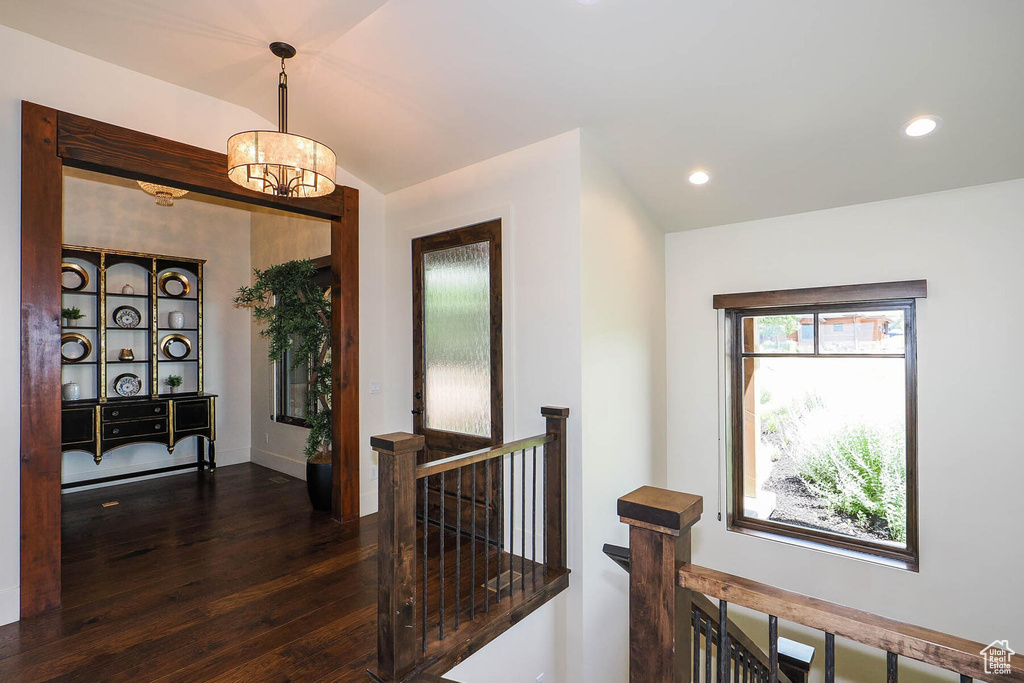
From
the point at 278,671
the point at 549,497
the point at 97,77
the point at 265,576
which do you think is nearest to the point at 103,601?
the point at 265,576

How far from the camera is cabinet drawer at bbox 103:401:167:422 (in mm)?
4883

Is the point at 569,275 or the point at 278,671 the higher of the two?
the point at 569,275

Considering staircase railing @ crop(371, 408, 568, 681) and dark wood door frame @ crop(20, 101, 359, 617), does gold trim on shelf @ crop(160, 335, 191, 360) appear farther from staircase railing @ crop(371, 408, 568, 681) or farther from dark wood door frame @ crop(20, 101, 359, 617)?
staircase railing @ crop(371, 408, 568, 681)

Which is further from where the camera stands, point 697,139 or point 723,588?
point 697,139

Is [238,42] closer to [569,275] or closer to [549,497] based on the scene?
[569,275]

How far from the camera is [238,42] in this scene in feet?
9.26

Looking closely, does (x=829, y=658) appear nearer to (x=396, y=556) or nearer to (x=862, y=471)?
(x=396, y=556)

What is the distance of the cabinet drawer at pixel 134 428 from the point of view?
489 cm

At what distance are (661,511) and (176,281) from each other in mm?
6311

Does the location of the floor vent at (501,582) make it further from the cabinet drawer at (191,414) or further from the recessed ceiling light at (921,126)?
the cabinet drawer at (191,414)

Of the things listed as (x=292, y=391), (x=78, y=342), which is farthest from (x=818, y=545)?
(x=78, y=342)

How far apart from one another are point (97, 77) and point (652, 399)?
4.34 m

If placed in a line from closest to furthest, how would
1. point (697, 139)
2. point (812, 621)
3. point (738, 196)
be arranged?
point (812, 621), point (697, 139), point (738, 196)

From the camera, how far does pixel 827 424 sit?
12.7 ft
